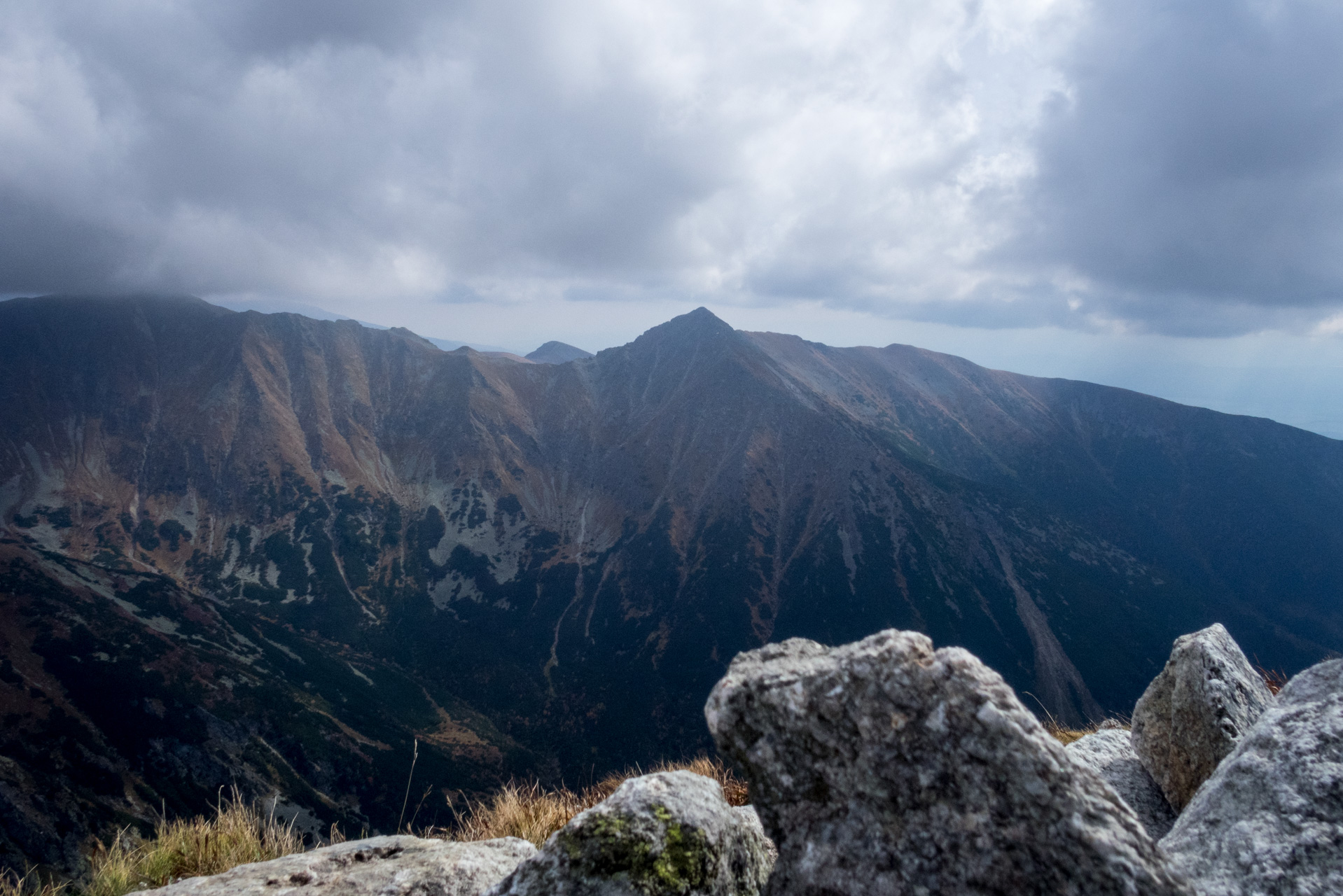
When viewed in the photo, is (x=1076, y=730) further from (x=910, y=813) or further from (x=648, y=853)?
(x=648, y=853)

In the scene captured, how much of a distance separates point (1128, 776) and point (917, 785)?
5861mm

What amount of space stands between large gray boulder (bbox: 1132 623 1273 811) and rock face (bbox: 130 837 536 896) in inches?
297

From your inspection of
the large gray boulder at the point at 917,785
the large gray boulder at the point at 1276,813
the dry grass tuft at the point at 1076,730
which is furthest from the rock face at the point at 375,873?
the dry grass tuft at the point at 1076,730

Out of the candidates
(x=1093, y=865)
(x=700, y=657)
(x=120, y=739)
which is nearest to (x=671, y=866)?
(x=1093, y=865)

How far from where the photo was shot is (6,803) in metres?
62.4

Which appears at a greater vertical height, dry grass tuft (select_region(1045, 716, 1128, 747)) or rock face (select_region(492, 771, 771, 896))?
rock face (select_region(492, 771, 771, 896))

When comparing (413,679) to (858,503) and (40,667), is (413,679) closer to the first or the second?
(40,667)

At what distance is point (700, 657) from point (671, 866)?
149 meters

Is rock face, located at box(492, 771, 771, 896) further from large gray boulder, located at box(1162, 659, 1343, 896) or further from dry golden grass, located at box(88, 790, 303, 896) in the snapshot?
dry golden grass, located at box(88, 790, 303, 896)

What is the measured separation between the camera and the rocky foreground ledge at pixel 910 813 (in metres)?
3.31

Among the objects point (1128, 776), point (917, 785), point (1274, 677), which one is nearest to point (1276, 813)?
point (917, 785)

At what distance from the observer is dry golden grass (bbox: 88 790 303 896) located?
20.6 ft

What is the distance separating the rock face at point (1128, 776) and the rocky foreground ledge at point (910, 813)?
6.19 ft

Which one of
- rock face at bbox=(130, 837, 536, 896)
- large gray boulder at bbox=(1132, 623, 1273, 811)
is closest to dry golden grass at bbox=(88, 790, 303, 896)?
rock face at bbox=(130, 837, 536, 896)
